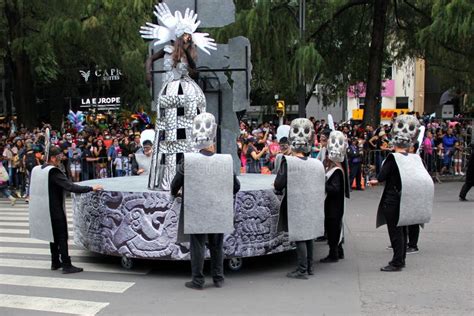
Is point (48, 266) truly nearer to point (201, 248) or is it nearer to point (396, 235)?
point (201, 248)

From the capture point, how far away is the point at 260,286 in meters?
6.71

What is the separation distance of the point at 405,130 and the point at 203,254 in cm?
312

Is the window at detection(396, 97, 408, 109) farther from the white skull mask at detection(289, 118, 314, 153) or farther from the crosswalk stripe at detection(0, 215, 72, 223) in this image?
the white skull mask at detection(289, 118, 314, 153)

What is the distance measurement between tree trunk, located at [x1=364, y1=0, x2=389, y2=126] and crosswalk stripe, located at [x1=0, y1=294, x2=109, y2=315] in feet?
51.8

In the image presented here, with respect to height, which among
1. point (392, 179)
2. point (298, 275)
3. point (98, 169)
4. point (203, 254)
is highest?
point (392, 179)

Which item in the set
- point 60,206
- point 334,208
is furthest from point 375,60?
point 60,206

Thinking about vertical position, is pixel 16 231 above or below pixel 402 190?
below

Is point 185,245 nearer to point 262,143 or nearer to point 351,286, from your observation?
point 351,286

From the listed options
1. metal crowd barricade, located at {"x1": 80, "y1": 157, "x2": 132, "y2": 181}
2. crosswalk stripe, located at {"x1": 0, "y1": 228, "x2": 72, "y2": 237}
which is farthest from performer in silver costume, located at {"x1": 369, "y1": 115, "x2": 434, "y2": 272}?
metal crowd barricade, located at {"x1": 80, "y1": 157, "x2": 132, "y2": 181}

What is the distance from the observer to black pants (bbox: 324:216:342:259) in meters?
7.76

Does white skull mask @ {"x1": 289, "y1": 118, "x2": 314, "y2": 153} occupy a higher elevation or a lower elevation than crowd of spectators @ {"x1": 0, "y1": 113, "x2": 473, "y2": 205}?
higher

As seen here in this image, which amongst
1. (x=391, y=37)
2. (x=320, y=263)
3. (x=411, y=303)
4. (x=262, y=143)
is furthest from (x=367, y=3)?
(x=411, y=303)

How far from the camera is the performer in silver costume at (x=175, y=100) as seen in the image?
26.0 feet

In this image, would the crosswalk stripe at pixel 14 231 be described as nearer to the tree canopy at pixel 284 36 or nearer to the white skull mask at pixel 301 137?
the white skull mask at pixel 301 137
